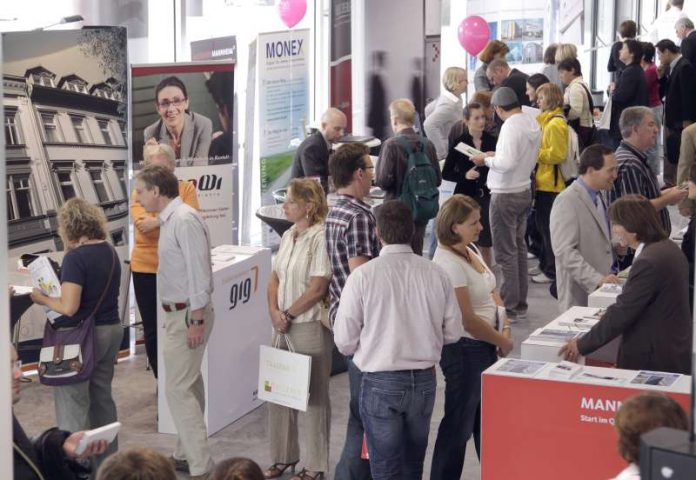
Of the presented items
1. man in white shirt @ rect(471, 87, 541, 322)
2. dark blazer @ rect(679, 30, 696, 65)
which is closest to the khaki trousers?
man in white shirt @ rect(471, 87, 541, 322)

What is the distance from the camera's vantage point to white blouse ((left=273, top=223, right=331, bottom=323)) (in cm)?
478

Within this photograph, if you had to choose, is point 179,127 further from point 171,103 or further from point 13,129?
point 13,129

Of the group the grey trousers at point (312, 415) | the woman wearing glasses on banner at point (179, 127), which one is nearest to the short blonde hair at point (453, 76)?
the woman wearing glasses on banner at point (179, 127)

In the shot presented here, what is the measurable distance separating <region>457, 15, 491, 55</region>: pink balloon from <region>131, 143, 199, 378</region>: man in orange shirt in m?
7.63

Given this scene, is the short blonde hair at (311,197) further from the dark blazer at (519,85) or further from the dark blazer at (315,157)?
the dark blazer at (519,85)

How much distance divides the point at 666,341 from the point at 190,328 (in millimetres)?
1924

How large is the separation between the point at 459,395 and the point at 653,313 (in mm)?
794

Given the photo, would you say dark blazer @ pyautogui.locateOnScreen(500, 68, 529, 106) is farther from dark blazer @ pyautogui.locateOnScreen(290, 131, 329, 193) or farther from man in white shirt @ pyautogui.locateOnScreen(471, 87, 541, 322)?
dark blazer @ pyautogui.locateOnScreen(290, 131, 329, 193)

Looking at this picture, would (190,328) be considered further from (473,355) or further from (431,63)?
(431,63)

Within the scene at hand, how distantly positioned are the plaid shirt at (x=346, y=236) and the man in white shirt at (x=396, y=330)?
0.44m

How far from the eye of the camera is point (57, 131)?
6418 millimetres

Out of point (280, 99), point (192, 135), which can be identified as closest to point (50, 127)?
point (192, 135)

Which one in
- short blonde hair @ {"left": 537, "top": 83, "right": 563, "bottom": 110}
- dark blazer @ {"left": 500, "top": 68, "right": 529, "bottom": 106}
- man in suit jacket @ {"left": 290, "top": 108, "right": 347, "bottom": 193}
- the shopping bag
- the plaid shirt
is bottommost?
the shopping bag

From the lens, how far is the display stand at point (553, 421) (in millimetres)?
3602
